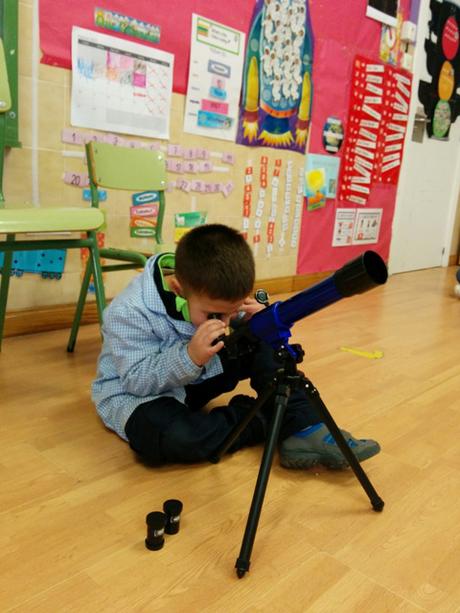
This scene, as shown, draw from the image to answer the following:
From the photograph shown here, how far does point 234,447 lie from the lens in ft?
3.89

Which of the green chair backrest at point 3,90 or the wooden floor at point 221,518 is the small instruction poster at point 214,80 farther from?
the wooden floor at point 221,518

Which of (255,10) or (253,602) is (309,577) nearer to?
(253,602)

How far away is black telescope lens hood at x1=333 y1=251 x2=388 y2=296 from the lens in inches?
28.5

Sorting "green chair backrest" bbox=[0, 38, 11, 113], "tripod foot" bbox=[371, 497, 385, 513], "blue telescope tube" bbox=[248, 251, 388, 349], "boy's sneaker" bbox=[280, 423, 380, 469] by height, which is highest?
"green chair backrest" bbox=[0, 38, 11, 113]


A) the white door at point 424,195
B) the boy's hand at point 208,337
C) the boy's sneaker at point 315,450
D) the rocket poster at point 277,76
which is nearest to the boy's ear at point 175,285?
the boy's hand at point 208,337

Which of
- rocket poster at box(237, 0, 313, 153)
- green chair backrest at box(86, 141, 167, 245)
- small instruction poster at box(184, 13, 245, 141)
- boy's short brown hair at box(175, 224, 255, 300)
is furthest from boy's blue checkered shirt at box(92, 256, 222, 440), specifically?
rocket poster at box(237, 0, 313, 153)

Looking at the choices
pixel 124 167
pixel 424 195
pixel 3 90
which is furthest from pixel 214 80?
pixel 424 195

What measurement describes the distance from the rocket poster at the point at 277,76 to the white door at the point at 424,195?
115 cm

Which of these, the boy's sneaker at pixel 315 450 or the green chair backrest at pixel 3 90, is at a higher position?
the green chair backrest at pixel 3 90

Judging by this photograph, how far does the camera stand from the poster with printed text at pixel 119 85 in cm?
190

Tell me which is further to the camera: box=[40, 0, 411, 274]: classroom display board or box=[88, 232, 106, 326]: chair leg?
box=[40, 0, 411, 274]: classroom display board

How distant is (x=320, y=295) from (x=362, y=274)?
3.3 inches

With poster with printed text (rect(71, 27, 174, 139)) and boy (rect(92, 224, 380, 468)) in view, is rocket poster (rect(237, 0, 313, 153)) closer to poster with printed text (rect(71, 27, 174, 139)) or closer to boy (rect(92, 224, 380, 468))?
poster with printed text (rect(71, 27, 174, 139))

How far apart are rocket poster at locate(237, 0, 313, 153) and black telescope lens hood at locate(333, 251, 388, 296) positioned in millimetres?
1930
